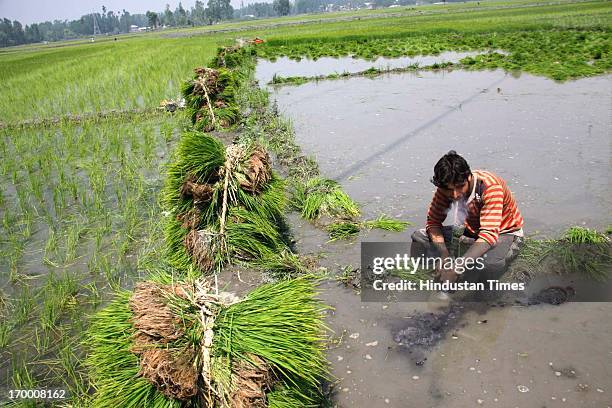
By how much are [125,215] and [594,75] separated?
38.9 feet

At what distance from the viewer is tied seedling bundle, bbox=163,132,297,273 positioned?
337 centimetres

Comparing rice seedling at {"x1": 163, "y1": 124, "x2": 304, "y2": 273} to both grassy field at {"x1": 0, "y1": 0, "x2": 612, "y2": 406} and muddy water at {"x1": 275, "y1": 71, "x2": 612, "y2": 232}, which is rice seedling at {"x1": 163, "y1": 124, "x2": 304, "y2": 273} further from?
muddy water at {"x1": 275, "y1": 71, "x2": 612, "y2": 232}

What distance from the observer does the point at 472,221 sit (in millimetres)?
3295

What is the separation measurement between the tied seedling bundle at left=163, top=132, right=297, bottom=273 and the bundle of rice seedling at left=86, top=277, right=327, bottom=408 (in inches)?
46.5

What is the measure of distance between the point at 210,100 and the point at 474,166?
4.85 metres

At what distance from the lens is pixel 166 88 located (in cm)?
1240

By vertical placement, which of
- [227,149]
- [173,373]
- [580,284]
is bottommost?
[580,284]

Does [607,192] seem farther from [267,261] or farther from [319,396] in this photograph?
[319,396]

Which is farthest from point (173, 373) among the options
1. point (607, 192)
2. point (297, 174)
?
point (607, 192)

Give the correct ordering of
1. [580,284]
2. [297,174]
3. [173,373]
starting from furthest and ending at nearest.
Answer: [297,174], [580,284], [173,373]

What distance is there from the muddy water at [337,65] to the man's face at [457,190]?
12484 millimetres

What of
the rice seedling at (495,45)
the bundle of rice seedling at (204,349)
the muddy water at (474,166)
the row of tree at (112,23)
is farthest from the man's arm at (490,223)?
the row of tree at (112,23)

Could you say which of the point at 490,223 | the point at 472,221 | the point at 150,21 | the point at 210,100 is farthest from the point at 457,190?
the point at 150,21

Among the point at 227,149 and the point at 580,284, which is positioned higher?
the point at 227,149
